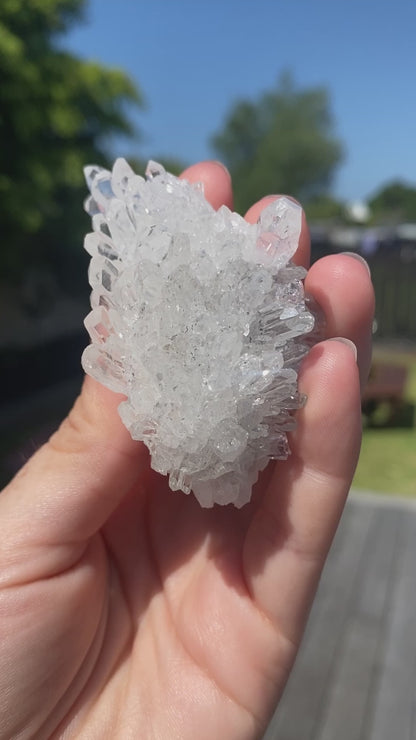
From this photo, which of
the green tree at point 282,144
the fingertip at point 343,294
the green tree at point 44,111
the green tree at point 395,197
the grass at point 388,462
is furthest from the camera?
the green tree at point 395,197

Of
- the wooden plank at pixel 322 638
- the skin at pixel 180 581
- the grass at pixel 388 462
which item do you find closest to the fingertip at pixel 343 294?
the skin at pixel 180 581

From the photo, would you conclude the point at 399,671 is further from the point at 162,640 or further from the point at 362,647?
the point at 162,640

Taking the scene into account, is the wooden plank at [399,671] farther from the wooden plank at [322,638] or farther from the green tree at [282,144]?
the green tree at [282,144]

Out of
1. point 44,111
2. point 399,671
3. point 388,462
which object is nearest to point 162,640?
point 399,671

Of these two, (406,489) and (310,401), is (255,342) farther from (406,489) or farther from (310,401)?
(406,489)

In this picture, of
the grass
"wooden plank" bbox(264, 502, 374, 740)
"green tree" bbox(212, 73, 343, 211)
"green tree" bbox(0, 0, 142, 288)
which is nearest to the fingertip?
"wooden plank" bbox(264, 502, 374, 740)

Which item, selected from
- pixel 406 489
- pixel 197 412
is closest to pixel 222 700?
pixel 197 412
